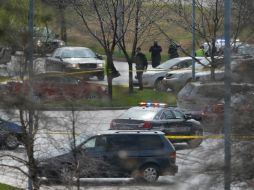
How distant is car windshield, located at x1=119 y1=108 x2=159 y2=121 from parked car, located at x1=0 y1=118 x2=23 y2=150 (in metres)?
9.33

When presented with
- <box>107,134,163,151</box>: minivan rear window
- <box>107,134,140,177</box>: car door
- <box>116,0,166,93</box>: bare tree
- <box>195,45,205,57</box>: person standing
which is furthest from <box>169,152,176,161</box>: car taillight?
<box>195,45,205,57</box>: person standing

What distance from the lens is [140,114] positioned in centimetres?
2264

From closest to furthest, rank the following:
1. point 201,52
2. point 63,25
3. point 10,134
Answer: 1. point 10,134
2. point 63,25
3. point 201,52

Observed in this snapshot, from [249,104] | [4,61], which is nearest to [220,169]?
[249,104]

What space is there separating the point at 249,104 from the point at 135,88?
2219 centimetres

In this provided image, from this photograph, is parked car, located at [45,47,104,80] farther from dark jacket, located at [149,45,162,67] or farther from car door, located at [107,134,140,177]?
car door, located at [107,134,140,177]

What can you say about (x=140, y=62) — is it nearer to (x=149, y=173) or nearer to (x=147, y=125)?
(x=147, y=125)

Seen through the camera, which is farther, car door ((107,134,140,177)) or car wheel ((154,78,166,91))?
car wheel ((154,78,166,91))

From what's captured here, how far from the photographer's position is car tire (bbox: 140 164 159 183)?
13.6 metres

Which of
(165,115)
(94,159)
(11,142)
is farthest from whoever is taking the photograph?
(165,115)

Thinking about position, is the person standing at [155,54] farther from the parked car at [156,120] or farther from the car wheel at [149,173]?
the car wheel at [149,173]

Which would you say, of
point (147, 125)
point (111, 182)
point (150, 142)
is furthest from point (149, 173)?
point (147, 125)

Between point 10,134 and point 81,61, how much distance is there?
22238mm

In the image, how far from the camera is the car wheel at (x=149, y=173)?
534 inches
